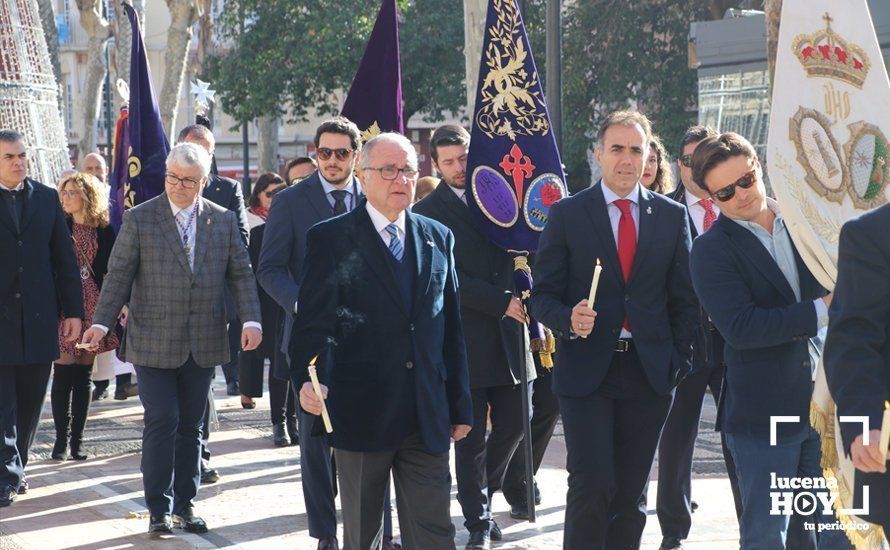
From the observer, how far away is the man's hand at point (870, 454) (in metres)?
3.77

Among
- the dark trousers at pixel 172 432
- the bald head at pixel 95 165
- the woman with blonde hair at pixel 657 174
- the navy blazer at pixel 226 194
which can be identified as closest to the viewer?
the dark trousers at pixel 172 432

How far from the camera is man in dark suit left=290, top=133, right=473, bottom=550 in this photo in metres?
5.11

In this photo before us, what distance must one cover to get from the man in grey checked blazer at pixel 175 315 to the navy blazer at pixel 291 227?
19.0 inches

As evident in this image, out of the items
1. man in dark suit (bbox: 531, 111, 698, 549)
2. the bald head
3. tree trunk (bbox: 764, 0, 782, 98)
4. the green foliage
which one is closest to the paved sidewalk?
man in dark suit (bbox: 531, 111, 698, 549)

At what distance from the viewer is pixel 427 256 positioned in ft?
17.4

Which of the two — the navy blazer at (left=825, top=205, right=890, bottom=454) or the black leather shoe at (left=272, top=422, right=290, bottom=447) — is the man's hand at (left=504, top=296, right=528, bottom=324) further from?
the black leather shoe at (left=272, top=422, right=290, bottom=447)

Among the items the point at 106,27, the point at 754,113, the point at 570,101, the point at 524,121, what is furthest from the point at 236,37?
the point at 524,121

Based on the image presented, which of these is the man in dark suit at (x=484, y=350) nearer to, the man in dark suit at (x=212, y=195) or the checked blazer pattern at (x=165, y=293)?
the checked blazer pattern at (x=165, y=293)

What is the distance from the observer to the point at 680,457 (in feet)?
22.2

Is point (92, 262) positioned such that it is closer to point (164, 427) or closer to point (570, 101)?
point (164, 427)

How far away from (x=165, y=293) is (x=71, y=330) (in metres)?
1.43

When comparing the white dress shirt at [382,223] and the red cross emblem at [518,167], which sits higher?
the red cross emblem at [518,167]

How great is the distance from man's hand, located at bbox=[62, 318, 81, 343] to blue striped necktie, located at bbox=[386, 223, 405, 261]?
3707mm

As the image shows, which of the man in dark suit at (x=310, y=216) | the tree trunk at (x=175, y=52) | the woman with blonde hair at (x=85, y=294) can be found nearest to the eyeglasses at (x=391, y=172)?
the man in dark suit at (x=310, y=216)
